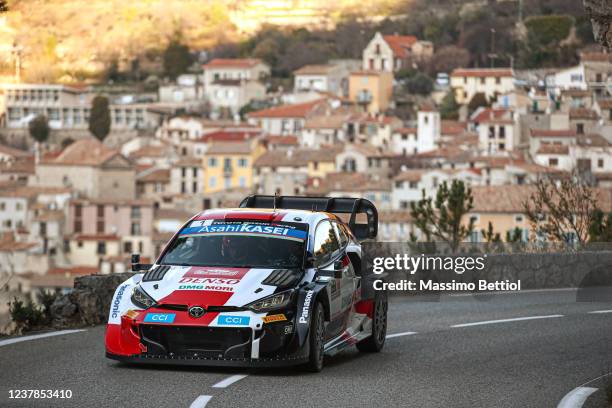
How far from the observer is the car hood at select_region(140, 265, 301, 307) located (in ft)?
38.1

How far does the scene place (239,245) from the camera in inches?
497

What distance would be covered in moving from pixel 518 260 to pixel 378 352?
23.5 ft

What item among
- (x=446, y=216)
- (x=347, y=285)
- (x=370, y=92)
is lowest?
(x=370, y=92)

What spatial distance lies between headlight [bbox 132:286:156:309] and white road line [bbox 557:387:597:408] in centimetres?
297

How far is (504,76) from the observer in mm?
188375

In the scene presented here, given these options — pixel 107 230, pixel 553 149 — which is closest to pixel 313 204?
pixel 553 149

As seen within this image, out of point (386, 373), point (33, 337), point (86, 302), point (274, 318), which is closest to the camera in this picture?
point (274, 318)

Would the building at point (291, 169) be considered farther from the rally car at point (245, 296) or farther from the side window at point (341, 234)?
the rally car at point (245, 296)

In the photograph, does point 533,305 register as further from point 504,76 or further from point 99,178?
point 504,76

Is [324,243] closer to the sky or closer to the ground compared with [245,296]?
closer to the sky

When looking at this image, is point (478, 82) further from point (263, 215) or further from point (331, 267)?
point (331, 267)

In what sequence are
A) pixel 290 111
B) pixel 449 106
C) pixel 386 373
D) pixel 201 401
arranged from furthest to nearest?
pixel 449 106 < pixel 290 111 < pixel 386 373 < pixel 201 401

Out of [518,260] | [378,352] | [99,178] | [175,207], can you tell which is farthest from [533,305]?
[99,178]

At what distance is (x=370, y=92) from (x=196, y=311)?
183315 mm
